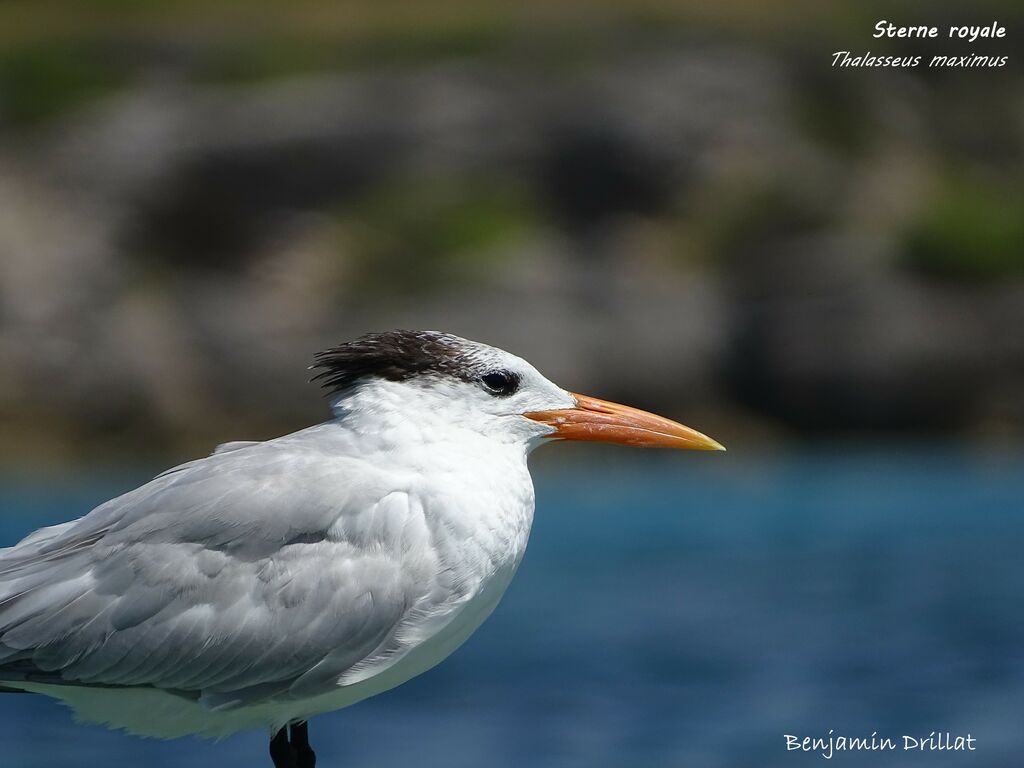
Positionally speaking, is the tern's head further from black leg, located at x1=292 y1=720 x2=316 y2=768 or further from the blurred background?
the blurred background

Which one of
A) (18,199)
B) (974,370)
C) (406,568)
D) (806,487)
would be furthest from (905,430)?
(406,568)

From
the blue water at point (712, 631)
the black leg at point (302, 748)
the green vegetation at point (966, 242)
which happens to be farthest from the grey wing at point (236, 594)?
the green vegetation at point (966, 242)

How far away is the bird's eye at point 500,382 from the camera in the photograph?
4.43 metres

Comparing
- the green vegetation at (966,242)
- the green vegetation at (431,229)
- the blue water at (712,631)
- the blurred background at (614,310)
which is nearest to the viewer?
the blue water at (712,631)

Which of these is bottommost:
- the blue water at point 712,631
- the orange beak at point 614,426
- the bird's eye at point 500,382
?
the orange beak at point 614,426

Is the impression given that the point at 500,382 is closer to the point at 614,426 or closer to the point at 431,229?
the point at 614,426

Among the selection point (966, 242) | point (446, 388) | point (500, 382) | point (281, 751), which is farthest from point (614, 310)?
point (281, 751)

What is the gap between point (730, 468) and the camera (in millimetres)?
15531

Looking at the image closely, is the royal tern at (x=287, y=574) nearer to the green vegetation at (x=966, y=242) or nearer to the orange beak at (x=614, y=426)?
the orange beak at (x=614, y=426)

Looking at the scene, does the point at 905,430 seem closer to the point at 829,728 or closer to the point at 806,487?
the point at 806,487

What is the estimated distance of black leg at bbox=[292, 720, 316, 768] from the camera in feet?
14.7

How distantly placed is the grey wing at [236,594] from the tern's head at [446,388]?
0.27 m

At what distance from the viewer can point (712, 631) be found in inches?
412

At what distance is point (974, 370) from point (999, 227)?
2982mm
